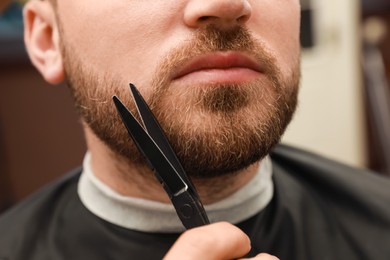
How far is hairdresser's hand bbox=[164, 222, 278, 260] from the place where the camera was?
66cm

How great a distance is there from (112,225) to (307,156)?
61 cm

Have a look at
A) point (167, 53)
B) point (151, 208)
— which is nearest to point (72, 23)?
point (167, 53)

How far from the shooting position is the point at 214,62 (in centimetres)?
92

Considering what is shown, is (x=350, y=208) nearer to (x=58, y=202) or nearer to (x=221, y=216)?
(x=221, y=216)

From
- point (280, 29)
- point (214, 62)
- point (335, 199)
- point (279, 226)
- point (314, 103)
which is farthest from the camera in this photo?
point (314, 103)

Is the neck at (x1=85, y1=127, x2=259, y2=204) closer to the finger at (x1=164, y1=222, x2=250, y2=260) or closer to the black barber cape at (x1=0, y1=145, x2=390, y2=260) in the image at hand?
the black barber cape at (x1=0, y1=145, x2=390, y2=260)

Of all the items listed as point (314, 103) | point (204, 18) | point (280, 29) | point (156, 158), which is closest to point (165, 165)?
point (156, 158)

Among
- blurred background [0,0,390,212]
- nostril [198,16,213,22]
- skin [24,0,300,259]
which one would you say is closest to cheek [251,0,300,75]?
skin [24,0,300,259]

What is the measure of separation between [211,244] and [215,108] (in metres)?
0.31

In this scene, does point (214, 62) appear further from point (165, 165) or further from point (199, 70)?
point (165, 165)

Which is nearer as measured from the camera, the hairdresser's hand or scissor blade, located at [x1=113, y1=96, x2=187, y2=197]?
the hairdresser's hand

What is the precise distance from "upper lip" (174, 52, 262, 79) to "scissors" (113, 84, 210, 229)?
0.34 feet

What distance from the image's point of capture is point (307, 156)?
1.44 m

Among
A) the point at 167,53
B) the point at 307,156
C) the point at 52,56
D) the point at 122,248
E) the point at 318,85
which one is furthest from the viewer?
the point at 318,85
